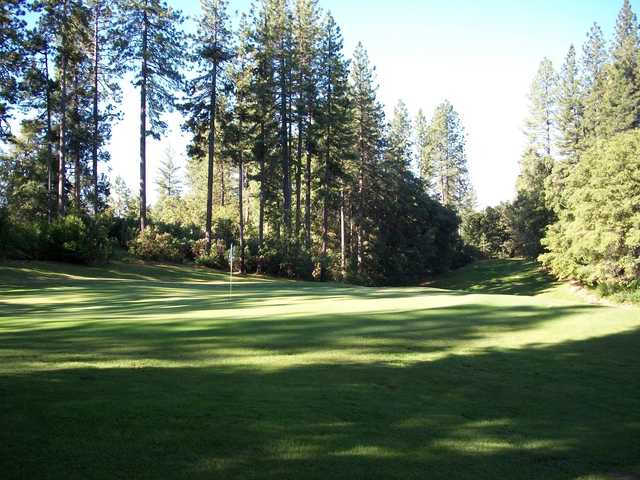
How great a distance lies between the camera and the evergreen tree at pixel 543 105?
6988 centimetres

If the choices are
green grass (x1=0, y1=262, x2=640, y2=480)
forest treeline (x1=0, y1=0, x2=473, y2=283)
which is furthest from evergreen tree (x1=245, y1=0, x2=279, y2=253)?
green grass (x1=0, y1=262, x2=640, y2=480)

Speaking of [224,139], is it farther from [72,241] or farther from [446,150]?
[446,150]

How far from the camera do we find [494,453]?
5.11 meters

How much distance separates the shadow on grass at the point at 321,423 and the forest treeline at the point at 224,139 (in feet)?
82.2

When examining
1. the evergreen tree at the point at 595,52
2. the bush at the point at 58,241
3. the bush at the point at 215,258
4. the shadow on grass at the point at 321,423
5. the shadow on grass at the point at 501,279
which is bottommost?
the shadow on grass at the point at 501,279

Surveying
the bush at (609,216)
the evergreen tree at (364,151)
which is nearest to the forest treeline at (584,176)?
the bush at (609,216)

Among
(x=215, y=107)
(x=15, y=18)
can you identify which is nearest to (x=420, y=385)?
(x=15, y=18)

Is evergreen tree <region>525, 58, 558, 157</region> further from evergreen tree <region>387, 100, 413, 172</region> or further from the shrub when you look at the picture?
the shrub

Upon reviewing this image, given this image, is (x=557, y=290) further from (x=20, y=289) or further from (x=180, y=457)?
(x=180, y=457)

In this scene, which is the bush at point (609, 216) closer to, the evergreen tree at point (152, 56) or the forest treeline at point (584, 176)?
the forest treeline at point (584, 176)

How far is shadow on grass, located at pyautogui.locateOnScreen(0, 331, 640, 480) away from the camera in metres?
4.52

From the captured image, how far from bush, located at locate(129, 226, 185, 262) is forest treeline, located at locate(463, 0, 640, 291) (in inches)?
1198

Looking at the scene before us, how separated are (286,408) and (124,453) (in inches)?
75.0

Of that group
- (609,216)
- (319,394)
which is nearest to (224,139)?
(609,216)
